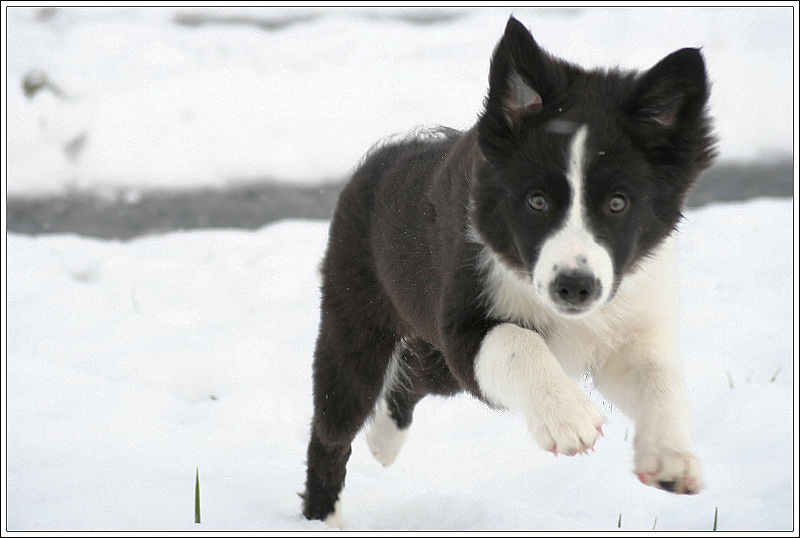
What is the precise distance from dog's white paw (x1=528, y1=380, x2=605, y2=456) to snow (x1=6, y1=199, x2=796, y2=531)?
38.7 inches

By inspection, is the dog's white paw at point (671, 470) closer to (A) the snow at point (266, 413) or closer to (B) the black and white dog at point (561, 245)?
(B) the black and white dog at point (561, 245)

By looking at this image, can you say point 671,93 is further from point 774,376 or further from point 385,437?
point 774,376

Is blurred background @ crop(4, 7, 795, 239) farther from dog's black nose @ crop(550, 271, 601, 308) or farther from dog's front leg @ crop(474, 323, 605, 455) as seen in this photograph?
dog's black nose @ crop(550, 271, 601, 308)

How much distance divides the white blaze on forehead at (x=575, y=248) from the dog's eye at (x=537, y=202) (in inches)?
3.0

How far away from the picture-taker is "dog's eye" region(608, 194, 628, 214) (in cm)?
262

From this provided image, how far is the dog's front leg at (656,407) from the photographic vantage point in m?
2.40

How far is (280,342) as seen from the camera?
5406mm

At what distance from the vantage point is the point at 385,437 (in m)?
4.27

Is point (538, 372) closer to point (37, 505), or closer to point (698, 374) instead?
point (37, 505)

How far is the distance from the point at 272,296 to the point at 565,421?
389 centimetres

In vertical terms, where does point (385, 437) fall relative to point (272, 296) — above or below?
above

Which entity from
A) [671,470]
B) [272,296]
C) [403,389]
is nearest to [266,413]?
[403,389]

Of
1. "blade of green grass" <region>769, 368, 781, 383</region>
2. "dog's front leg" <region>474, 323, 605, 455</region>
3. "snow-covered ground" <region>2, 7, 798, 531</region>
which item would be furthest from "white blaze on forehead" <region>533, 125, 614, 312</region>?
"blade of green grass" <region>769, 368, 781, 383</region>

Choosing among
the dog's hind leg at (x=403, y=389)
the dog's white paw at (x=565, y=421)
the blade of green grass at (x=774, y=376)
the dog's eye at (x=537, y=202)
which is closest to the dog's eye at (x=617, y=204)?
the dog's eye at (x=537, y=202)
